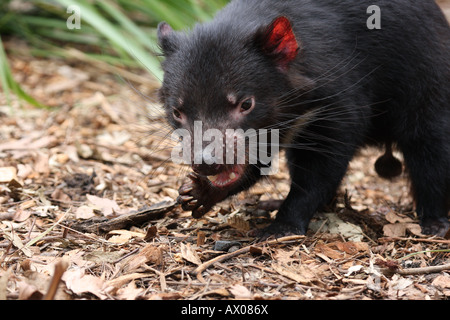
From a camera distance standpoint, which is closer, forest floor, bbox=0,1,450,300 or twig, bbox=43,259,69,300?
twig, bbox=43,259,69,300

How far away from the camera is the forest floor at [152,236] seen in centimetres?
276

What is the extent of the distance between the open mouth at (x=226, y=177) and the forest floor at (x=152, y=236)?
305mm

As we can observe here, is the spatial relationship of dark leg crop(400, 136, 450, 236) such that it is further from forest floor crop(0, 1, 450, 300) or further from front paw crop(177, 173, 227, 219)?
front paw crop(177, 173, 227, 219)

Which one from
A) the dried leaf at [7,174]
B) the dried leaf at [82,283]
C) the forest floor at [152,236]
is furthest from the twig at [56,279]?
the dried leaf at [7,174]

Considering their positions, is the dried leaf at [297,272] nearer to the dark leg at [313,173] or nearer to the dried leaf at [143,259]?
the dark leg at [313,173]

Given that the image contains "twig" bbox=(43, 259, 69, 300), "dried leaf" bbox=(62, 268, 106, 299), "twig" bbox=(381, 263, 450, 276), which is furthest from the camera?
"twig" bbox=(381, 263, 450, 276)

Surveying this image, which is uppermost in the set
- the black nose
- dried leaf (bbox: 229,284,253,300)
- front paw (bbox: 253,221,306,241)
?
the black nose

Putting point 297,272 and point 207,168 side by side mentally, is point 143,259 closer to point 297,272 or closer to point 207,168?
point 207,168

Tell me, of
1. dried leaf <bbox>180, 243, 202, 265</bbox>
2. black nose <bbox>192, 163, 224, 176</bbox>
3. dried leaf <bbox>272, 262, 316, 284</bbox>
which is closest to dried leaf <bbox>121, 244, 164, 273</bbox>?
dried leaf <bbox>180, 243, 202, 265</bbox>

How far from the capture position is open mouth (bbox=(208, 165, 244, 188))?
323cm

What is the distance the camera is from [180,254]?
10.2 feet

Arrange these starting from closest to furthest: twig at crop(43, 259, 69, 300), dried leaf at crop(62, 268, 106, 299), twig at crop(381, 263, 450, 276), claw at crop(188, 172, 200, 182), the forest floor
→ twig at crop(43, 259, 69, 300)
dried leaf at crop(62, 268, 106, 299)
the forest floor
twig at crop(381, 263, 450, 276)
claw at crop(188, 172, 200, 182)

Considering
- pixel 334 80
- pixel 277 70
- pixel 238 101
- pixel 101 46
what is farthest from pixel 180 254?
pixel 101 46

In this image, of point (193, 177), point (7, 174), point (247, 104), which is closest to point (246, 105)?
point (247, 104)
